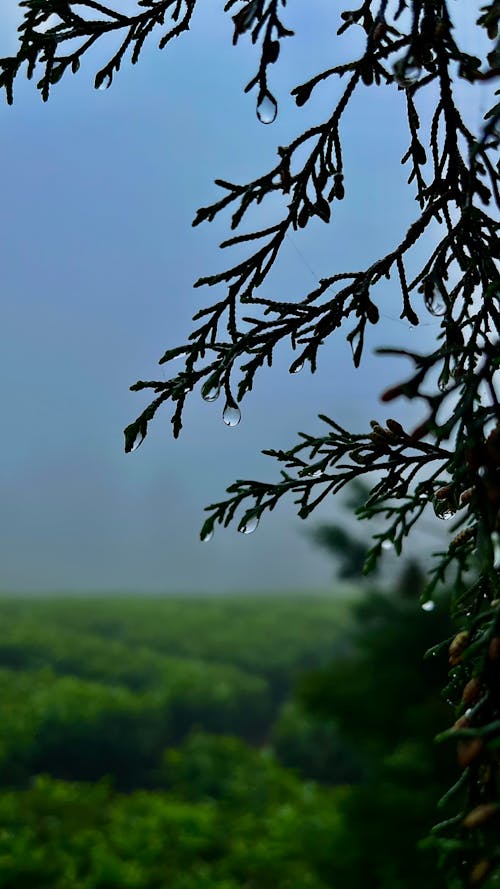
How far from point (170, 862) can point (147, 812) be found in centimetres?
145

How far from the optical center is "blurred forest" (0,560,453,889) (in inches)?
306

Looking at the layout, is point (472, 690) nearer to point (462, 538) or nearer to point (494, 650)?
point (494, 650)

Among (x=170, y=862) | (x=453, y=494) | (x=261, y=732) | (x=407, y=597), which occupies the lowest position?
(x=170, y=862)

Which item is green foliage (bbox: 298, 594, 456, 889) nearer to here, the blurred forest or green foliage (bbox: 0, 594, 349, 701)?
the blurred forest

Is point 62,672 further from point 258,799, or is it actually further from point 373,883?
point 373,883

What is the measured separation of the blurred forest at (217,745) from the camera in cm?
777

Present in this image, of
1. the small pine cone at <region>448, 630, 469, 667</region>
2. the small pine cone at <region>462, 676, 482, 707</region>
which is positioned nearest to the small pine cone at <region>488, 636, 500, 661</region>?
the small pine cone at <region>462, 676, 482, 707</region>

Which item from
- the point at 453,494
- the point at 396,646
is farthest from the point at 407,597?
the point at 453,494

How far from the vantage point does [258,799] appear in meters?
12.2

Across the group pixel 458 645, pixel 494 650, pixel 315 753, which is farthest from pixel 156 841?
pixel 494 650

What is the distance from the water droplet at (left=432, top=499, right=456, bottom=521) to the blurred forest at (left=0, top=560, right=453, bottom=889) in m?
5.30

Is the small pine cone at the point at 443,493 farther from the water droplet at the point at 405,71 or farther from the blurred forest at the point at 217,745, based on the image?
the blurred forest at the point at 217,745

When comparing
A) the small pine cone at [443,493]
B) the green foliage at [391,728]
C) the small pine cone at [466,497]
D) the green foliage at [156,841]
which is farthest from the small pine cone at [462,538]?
the green foliage at [156,841]

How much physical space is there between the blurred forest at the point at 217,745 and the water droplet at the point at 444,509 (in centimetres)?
530
